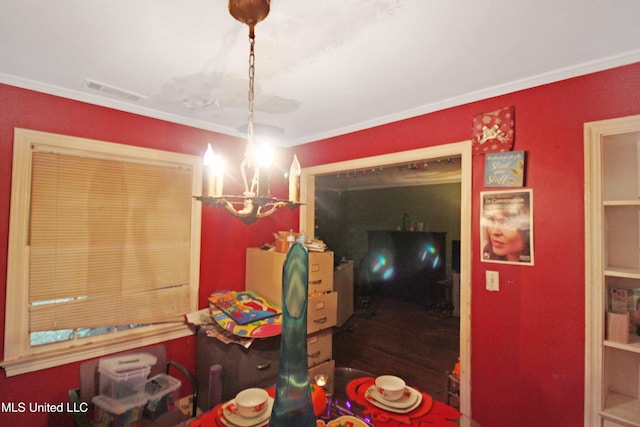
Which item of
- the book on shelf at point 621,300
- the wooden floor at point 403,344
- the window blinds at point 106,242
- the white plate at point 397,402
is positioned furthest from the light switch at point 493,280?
the window blinds at point 106,242

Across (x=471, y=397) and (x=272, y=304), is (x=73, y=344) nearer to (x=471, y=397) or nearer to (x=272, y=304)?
(x=272, y=304)

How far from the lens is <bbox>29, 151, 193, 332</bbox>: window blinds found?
2.03 meters

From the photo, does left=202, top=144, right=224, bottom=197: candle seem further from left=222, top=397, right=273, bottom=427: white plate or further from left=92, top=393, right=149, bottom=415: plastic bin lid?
left=92, top=393, right=149, bottom=415: plastic bin lid

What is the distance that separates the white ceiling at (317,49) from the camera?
4.25ft

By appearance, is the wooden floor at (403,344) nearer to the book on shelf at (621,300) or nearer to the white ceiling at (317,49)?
the book on shelf at (621,300)

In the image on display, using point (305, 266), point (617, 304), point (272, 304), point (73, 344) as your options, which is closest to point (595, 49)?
point (617, 304)

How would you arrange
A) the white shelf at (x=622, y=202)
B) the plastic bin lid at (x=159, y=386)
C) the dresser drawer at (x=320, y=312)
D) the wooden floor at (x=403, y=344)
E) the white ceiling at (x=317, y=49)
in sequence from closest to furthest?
the white ceiling at (x=317, y=49) → the white shelf at (x=622, y=202) → the plastic bin lid at (x=159, y=386) → the dresser drawer at (x=320, y=312) → the wooden floor at (x=403, y=344)

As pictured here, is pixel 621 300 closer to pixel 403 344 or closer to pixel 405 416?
pixel 405 416

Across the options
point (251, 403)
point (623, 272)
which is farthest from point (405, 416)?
point (623, 272)

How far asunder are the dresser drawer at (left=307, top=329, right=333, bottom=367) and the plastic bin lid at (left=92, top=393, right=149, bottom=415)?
123 centimetres

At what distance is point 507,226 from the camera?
1.94 meters

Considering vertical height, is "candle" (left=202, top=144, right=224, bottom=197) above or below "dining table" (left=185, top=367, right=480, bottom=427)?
above

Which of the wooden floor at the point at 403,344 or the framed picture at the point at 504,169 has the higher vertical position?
the framed picture at the point at 504,169

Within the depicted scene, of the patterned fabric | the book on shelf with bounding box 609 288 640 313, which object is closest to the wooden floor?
the book on shelf with bounding box 609 288 640 313
